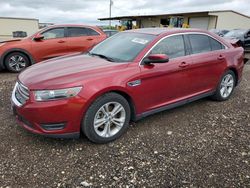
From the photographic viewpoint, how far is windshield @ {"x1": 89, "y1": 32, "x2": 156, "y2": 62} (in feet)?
11.6

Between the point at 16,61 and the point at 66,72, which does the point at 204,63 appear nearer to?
the point at 66,72

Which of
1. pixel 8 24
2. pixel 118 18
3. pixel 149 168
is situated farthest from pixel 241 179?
pixel 118 18

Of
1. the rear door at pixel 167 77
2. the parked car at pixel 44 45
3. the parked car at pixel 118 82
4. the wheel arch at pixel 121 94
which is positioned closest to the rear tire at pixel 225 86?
the parked car at pixel 118 82

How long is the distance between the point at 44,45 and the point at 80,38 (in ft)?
4.01

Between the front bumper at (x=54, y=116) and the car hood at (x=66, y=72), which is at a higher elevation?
the car hood at (x=66, y=72)

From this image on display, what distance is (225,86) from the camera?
4906mm

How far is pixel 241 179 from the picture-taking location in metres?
2.59

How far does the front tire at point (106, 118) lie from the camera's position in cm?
298

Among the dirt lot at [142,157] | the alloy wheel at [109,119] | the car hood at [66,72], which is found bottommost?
the dirt lot at [142,157]

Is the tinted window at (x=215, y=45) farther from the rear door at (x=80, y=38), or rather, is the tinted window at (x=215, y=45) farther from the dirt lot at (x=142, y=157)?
the rear door at (x=80, y=38)

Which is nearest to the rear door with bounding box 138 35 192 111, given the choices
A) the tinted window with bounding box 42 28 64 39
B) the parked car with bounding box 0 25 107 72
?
the parked car with bounding box 0 25 107 72

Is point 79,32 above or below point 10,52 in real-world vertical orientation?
above

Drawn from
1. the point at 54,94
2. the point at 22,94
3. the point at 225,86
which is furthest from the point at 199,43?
the point at 22,94

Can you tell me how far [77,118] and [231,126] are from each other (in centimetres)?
257
